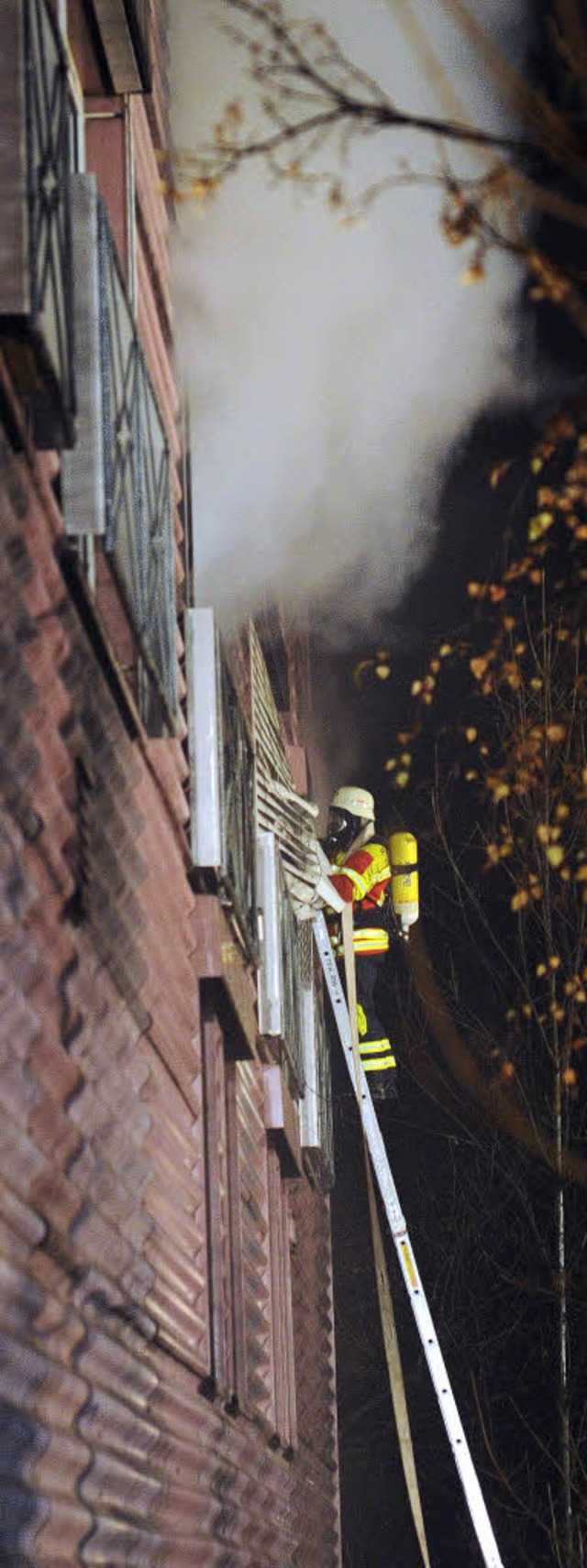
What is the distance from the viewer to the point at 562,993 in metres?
15.1

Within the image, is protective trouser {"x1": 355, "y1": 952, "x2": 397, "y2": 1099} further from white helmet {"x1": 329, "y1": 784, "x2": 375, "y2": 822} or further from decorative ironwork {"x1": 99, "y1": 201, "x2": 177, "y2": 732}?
decorative ironwork {"x1": 99, "y1": 201, "x2": 177, "y2": 732}

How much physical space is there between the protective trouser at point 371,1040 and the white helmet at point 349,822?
0.96 meters

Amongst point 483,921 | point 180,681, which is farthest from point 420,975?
point 180,681

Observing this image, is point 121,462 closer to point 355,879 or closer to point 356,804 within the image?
point 355,879

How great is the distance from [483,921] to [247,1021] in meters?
7.75

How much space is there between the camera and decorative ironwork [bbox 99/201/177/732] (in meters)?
4.29

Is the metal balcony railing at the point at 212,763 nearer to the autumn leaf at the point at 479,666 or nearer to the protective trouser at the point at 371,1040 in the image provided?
the protective trouser at the point at 371,1040

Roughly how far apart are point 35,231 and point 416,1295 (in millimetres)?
9972

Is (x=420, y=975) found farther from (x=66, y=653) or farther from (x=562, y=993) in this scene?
(x=66, y=653)

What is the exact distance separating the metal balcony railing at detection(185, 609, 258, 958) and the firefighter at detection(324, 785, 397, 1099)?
628cm

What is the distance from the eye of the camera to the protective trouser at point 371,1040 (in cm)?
1430

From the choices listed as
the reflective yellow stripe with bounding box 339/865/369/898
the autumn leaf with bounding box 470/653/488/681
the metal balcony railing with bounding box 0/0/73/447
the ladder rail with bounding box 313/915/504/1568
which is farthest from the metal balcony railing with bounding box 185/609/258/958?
the autumn leaf with bounding box 470/653/488/681

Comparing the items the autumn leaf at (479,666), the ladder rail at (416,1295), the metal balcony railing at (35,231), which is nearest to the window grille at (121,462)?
the metal balcony railing at (35,231)

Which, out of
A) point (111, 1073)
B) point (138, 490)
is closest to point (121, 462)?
point (138, 490)
